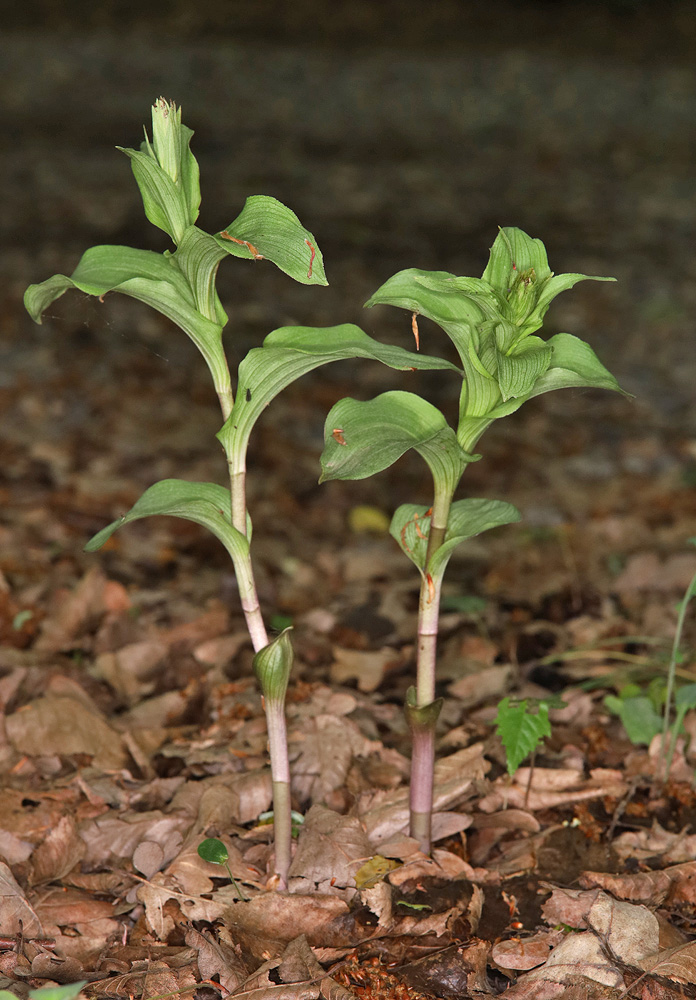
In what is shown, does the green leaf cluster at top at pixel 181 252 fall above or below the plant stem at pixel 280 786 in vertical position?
above

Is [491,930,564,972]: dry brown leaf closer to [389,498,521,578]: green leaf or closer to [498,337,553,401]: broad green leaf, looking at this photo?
[389,498,521,578]: green leaf

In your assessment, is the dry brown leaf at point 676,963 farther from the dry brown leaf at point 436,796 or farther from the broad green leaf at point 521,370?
the broad green leaf at point 521,370

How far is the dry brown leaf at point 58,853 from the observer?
1.53 m

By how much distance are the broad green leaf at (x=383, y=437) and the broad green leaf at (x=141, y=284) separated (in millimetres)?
209

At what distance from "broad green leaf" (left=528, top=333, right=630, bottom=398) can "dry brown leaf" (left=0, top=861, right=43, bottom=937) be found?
3.69ft

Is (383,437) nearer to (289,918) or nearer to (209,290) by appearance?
(209,290)

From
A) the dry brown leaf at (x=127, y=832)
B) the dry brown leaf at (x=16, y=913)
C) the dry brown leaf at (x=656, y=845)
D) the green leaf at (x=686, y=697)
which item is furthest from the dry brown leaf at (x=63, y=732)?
the green leaf at (x=686, y=697)

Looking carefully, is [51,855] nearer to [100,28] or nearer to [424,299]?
[424,299]

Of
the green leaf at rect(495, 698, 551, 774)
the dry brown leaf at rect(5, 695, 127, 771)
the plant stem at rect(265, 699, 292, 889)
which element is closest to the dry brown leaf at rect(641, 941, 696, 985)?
the green leaf at rect(495, 698, 551, 774)

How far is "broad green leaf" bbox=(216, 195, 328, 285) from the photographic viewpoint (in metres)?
1.10

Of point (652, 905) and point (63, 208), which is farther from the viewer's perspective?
point (63, 208)

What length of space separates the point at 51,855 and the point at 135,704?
0.55 m

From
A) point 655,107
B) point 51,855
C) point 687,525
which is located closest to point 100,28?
point 655,107

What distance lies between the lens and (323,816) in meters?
1.54
